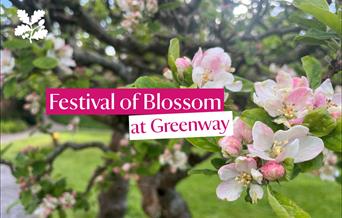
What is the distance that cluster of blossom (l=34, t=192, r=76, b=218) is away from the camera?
5.33 feet

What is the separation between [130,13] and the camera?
143cm

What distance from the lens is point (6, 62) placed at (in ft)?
4.24

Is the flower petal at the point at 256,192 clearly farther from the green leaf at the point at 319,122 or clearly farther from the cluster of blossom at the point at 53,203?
the cluster of blossom at the point at 53,203

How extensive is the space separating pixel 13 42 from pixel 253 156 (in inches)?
24.9

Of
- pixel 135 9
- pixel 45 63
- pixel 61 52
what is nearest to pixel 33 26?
pixel 45 63

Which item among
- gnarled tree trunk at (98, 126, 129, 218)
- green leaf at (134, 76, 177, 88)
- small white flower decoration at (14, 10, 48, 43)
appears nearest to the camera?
small white flower decoration at (14, 10, 48, 43)

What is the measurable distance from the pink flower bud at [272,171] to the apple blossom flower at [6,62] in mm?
954

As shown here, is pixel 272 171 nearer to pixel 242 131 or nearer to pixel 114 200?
pixel 242 131

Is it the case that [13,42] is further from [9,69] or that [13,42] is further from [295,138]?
[295,138]

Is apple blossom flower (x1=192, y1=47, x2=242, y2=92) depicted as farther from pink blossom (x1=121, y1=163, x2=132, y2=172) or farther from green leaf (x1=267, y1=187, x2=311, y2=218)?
pink blossom (x1=121, y1=163, x2=132, y2=172)

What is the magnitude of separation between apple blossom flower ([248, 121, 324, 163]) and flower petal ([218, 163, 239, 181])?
4cm

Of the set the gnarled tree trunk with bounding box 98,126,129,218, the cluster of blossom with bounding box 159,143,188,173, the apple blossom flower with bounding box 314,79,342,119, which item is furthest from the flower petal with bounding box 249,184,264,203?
the gnarled tree trunk with bounding box 98,126,129,218

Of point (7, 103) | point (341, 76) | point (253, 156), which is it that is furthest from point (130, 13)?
point (7, 103)

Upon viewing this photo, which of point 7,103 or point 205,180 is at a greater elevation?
point 7,103
